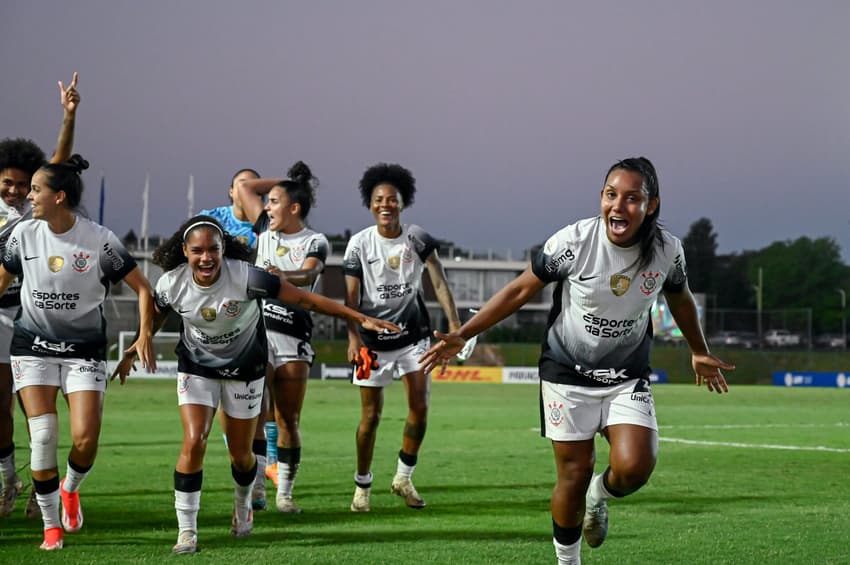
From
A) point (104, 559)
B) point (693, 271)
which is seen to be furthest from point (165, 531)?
point (693, 271)

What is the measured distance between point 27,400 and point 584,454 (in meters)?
4.01

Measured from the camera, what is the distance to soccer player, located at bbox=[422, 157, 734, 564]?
22.4 ft

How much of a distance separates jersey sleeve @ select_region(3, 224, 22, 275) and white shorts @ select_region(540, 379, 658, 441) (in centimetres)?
399

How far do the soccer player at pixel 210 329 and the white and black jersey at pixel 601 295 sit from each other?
148cm

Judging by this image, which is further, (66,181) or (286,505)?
(286,505)

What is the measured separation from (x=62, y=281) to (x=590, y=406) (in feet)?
12.6

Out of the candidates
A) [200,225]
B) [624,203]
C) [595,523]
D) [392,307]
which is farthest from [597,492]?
[392,307]

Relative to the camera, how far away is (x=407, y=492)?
34.8 ft

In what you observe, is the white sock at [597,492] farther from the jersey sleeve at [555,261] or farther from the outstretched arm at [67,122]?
the outstretched arm at [67,122]

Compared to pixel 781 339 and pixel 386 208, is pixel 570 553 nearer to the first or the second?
pixel 386 208

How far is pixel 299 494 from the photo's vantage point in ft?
38.0

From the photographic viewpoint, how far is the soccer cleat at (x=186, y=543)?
312 inches

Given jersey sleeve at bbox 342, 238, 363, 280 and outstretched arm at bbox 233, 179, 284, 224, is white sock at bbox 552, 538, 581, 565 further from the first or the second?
outstretched arm at bbox 233, 179, 284, 224

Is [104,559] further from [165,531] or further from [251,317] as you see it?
[251,317]
